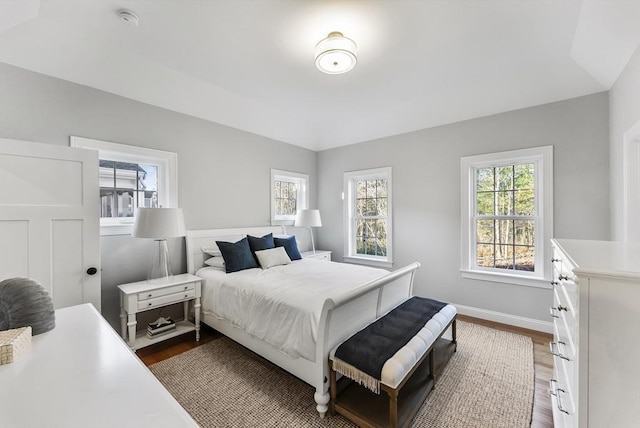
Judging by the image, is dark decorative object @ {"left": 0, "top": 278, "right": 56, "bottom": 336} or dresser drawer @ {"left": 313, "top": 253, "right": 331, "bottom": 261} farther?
dresser drawer @ {"left": 313, "top": 253, "right": 331, "bottom": 261}

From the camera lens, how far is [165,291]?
8.79 ft

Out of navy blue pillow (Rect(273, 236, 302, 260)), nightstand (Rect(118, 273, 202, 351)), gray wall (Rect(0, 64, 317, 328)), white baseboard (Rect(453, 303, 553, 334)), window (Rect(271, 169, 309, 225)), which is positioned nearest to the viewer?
gray wall (Rect(0, 64, 317, 328))

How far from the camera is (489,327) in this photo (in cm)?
319

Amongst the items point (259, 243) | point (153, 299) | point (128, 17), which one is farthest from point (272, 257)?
point (128, 17)

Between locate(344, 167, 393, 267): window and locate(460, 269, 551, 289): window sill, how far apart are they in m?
1.12

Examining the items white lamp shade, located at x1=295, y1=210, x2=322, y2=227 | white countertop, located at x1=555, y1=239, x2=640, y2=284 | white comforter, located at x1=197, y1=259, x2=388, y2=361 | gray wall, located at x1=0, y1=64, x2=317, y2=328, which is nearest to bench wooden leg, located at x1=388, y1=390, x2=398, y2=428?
white comforter, located at x1=197, y1=259, x2=388, y2=361

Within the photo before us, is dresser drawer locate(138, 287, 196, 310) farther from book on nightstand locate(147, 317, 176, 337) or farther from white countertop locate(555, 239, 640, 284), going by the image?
white countertop locate(555, 239, 640, 284)

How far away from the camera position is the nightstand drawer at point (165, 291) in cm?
Result: 254

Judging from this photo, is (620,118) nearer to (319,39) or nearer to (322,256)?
(319,39)

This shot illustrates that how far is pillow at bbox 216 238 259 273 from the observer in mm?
3041

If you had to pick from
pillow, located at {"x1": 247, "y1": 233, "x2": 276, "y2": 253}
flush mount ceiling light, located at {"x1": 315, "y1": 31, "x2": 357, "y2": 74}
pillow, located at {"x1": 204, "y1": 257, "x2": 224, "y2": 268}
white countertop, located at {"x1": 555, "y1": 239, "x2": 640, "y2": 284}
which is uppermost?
flush mount ceiling light, located at {"x1": 315, "y1": 31, "x2": 357, "y2": 74}

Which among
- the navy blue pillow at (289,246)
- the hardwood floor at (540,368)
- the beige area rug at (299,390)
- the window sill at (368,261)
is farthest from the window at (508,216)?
the navy blue pillow at (289,246)

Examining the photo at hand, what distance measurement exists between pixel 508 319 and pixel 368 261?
1998 mm

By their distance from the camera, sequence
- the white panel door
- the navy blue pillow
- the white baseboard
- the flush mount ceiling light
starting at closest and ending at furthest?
the white panel door → the flush mount ceiling light → the white baseboard → the navy blue pillow
